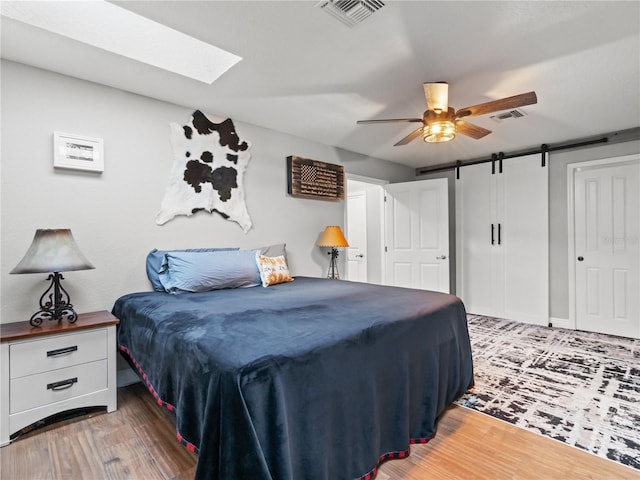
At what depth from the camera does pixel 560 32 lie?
1943 millimetres

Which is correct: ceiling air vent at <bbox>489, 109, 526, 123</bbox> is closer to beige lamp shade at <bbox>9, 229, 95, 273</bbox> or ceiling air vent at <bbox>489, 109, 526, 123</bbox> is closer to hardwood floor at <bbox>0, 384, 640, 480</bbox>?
hardwood floor at <bbox>0, 384, 640, 480</bbox>

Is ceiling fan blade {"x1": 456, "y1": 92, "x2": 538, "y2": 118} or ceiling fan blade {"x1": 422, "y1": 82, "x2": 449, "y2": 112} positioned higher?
ceiling fan blade {"x1": 422, "y1": 82, "x2": 449, "y2": 112}

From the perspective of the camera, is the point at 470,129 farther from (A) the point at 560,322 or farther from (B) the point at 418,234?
(A) the point at 560,322

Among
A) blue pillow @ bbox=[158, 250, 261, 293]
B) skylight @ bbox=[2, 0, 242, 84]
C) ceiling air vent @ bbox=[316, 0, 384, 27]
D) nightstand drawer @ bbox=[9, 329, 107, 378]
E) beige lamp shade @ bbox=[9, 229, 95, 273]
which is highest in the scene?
skylight @ bbox=[2, 0, 242, 84]

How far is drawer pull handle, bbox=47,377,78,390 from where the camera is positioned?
1.94 meters

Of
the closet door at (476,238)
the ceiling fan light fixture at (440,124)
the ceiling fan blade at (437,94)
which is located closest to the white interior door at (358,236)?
the closet door at (476,238)

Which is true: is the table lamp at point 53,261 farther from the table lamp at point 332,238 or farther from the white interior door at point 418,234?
the white interior door at point 418,234


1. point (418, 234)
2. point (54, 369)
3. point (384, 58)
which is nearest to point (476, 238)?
point (418, 234)

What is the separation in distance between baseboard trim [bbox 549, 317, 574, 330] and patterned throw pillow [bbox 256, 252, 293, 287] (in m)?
3.56

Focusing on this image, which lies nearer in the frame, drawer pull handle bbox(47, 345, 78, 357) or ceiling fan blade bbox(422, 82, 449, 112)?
drawer pull handle bbox(47, 345, 78, 357)

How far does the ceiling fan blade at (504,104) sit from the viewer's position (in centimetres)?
213

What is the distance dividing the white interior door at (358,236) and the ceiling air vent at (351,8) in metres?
3.86

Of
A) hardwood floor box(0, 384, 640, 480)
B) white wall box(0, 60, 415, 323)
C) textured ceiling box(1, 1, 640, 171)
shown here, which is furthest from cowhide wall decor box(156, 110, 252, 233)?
hardwood floor box(0, 384, 640, 480)

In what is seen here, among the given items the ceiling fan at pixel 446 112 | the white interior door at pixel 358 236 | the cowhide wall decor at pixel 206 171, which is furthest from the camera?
the white interior door at pixel 358 236
